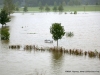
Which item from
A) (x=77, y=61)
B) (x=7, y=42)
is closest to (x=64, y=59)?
Answer: (x=77, y=61)

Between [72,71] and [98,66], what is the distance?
4666mm

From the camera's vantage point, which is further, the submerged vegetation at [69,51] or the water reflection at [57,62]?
the submerged vegetation at [69,51]

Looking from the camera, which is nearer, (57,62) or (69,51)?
(57,62)

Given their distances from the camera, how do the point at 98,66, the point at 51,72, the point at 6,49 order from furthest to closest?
the point at 6,49 < the point at 98,66 < the point at 51,72

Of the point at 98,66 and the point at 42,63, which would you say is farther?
the point at 42,63

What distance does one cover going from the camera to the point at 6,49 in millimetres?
55719

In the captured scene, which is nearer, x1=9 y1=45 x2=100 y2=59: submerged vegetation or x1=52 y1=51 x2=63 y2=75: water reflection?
x1=52 y1=51 x2=63 y2=75: water reflection

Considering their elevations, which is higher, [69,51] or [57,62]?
[69,51]

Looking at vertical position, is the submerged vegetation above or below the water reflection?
above

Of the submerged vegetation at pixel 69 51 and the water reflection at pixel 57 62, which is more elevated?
the submerged vegetation at pixel 69 51

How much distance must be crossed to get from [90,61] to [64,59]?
4.27m

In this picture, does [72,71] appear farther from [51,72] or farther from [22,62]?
[22,62]

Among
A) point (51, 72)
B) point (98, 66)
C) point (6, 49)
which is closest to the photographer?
point (51, 72)

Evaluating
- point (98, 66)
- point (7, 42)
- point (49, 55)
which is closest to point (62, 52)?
point (49, 55)
